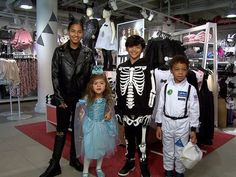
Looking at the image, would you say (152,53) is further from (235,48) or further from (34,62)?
(235,48)

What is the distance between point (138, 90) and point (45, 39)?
4.56m

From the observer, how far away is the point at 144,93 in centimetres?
254

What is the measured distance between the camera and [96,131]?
8.36 feet

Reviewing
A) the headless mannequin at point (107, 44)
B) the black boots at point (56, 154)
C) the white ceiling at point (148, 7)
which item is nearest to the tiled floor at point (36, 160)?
the black boots at point (56, 154)

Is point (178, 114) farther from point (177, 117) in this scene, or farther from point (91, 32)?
point (91, 32)

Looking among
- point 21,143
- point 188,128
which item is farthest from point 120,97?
point 21,143

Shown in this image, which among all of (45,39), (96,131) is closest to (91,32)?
(45,39)

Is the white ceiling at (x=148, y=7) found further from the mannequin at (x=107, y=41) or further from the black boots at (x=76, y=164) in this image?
the black boots at (x=76, y=164)

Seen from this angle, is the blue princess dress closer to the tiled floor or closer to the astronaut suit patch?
the tiled floor

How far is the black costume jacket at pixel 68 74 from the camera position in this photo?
266 cm

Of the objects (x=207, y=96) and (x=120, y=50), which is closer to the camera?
(x=207, y=96)

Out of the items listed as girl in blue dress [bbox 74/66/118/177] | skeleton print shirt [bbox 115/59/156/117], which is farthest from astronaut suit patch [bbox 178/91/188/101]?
girl in blue dress [bbox 74/66/118/177]

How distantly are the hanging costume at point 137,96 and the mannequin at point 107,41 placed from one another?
2.13 meters

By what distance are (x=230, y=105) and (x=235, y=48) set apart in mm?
4703
